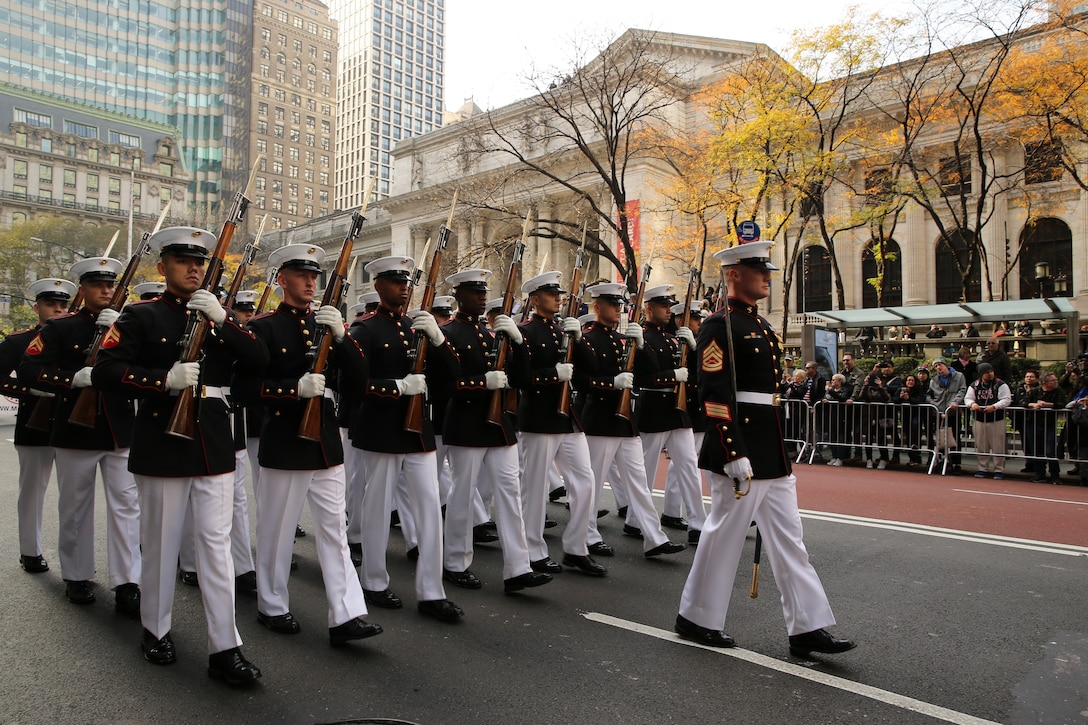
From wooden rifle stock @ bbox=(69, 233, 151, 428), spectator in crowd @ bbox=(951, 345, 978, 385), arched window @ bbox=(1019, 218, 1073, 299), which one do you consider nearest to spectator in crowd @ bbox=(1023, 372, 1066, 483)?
spectator in crowd @ bbox=(951, 345, 978, 385)

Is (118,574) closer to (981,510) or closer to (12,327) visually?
(981,510)

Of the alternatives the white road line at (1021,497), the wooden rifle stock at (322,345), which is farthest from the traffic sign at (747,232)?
the white road line at (1021,497)

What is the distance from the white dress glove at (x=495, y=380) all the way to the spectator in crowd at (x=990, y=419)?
9.86 m

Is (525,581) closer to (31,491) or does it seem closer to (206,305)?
(206,305)

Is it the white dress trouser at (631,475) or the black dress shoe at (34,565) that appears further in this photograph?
the white dress trouser at (631,475)

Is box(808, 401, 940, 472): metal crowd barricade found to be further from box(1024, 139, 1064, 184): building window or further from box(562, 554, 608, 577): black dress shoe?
Answer: box(1024, 139, 1064, 184): building window

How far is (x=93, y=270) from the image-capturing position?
5.86 m

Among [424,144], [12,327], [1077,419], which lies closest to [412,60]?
[424,144]

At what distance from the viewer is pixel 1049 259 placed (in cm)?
3659

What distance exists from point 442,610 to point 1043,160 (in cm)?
2490

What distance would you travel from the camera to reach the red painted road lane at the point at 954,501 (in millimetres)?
8055

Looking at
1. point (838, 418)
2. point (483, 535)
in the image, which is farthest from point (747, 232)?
point (838, 418)

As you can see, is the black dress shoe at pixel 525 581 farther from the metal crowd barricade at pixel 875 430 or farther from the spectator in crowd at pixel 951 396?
the spectator in crowd at pixel 951 396

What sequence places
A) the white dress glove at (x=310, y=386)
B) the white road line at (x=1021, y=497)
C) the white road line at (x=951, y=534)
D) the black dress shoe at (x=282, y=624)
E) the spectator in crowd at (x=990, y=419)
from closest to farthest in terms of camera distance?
the white dress glove at (x=310, y=386) < the black dress shoe at (x=282, y=624) < the white road line at (x=951, y=534) < the white road line at (x=1021, y=497) < the spectator in crowd at (x=990, y=419)
